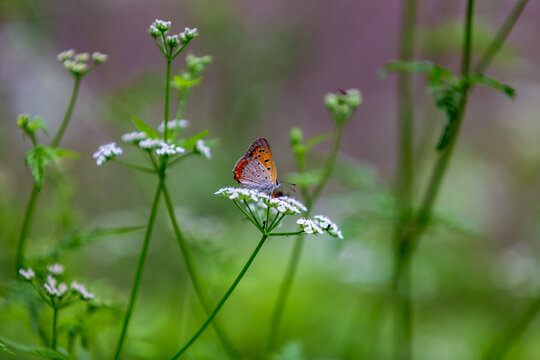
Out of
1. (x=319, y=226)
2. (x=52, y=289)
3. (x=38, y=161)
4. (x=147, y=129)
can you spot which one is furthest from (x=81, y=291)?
(x=319, y=226)

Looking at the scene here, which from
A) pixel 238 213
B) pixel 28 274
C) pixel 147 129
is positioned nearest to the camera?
pixel 28 274

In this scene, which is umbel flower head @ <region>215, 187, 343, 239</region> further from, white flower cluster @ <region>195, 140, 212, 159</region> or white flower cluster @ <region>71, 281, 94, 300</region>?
white flower cluster @ <region>71, 281, 94, 300</region>

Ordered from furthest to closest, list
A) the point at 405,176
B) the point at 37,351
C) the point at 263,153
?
the point at 405,176 → the point at 263,153 → the point at 37,351

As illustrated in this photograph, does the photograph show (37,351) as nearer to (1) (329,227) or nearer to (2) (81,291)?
(2) (81,291)

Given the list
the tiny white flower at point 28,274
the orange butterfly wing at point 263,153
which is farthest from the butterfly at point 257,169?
the tiny white flower at point 28,274

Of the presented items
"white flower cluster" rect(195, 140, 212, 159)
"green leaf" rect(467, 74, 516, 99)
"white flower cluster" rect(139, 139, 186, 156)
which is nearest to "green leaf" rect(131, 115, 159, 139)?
"white flower cluster" rect(139, 139, 186, 156)

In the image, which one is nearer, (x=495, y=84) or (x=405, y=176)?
(x=495, y=84)
